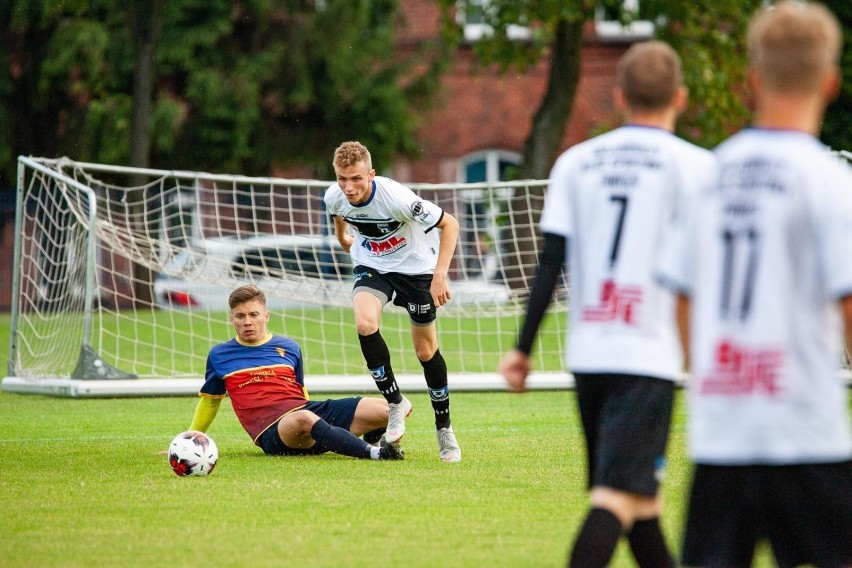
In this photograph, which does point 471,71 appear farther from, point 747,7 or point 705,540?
point 705,540

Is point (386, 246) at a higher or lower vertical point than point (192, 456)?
higher

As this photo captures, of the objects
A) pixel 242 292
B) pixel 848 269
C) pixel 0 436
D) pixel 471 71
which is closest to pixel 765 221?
pixel 848 269

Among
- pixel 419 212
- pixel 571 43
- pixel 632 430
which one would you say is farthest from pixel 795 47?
pixel 571 43

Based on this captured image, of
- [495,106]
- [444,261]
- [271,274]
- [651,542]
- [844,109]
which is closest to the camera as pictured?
[651,542]

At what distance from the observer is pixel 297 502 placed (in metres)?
6.04

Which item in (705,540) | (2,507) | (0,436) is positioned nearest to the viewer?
(705,540)

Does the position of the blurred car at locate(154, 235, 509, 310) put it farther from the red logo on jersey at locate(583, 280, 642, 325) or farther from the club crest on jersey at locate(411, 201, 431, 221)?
the red logo on jersey at locate(583, 280, 642, 325)

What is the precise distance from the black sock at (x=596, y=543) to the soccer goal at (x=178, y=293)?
7.97 meters

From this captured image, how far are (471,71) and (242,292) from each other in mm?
20805

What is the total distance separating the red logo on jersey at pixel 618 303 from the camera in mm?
3828

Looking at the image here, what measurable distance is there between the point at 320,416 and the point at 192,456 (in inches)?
43.2

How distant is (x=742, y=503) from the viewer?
3.12 meters

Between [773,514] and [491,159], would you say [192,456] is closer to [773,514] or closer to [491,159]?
[773,514]

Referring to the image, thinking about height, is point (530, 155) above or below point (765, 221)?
above
